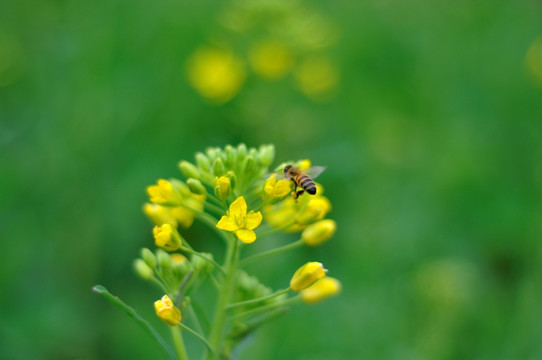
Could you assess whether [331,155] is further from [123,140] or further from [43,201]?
[43,201]

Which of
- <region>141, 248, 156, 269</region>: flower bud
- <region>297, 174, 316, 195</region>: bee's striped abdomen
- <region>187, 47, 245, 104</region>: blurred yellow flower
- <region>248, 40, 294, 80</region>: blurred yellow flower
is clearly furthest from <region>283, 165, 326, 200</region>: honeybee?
<region>187, 47, 245, 104</region>: blurred yellow flower

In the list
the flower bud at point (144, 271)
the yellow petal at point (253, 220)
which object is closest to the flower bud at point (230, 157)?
the yellow petal at point (253, 220)

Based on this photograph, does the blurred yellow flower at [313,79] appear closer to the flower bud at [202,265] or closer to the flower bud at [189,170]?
the flower bud at [189,170]

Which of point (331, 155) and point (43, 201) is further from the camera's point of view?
point (331, 155)

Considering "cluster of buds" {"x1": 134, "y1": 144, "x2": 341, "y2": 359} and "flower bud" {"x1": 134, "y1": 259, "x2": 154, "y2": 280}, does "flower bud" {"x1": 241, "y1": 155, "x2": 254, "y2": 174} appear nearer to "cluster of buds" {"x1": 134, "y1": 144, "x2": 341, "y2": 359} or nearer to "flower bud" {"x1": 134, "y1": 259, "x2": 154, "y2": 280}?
"cluster of buds" {"x1": 134, "y1": 144, "x2": 341, "y2": 359}

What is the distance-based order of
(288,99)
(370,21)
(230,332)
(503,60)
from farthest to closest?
(370,21), (503,60), (288,99), (230,332)

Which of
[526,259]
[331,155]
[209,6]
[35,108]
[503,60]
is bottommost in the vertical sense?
[526,259]

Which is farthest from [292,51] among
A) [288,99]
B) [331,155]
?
[331,155]
